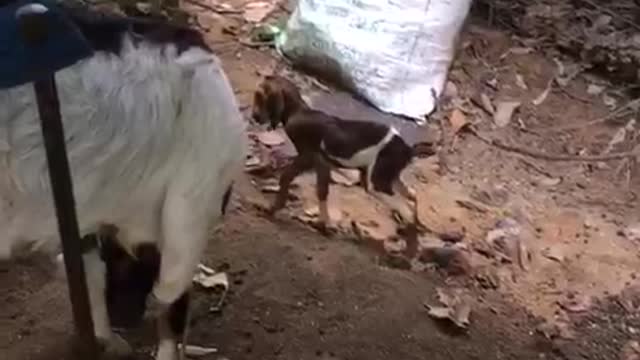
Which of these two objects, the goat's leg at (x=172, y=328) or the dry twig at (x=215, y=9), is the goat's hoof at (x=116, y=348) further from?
the dry twig at (x=215, y=9)

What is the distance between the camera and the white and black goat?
8.37ft

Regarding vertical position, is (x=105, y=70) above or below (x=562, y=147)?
above

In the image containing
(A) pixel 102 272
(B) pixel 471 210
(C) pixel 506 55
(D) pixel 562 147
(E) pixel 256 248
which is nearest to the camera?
(A) pixel 102 272

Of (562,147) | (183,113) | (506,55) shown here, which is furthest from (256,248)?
(506,55)

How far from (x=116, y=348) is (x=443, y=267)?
0.91m

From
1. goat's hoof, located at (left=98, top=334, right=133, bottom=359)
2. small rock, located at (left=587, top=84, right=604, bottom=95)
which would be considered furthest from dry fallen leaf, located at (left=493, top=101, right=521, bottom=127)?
goat's hoof, located at (left=98, top=334, right=133, bottom=359)

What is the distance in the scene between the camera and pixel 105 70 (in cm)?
258

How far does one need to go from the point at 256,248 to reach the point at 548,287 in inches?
29.2

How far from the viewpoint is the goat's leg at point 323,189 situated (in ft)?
11.7

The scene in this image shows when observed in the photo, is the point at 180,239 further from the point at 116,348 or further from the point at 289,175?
the point at 289,175

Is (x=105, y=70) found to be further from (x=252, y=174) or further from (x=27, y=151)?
(x=252, y=174)

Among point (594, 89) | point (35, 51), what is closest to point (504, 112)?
point (594, 89)

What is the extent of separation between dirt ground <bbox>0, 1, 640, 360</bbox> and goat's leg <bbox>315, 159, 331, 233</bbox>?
48mm

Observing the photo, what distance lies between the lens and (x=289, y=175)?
11.9 feet
